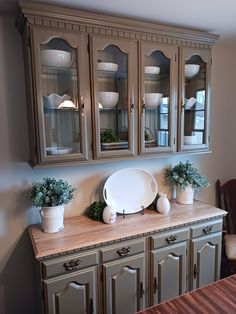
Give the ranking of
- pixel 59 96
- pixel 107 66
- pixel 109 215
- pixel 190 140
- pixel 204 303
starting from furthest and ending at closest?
pixel 190 140
pixel 109 215
pixel 107 66
pixel 59 96
pixel 204 303

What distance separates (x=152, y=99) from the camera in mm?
1937

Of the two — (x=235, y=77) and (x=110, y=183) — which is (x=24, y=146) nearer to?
(x=110, y=183)

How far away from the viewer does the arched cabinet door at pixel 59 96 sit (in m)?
1.54

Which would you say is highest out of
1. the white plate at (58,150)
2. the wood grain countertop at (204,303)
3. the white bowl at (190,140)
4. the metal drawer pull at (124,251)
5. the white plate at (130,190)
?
the white bowl at (190,140)

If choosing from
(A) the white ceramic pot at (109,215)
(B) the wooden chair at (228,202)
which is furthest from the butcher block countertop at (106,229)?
(B) the wooden chair at (228,202)

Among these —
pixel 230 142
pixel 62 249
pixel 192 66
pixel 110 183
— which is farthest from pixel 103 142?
pixel 230 142

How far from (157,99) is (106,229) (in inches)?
42.0

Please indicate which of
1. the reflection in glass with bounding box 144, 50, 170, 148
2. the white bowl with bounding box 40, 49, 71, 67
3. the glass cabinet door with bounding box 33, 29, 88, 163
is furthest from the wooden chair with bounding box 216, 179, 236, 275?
the white bowl with bounding box 40, 49, 71, 67

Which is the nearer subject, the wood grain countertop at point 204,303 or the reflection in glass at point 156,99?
the wood grain countertop at point 204,303

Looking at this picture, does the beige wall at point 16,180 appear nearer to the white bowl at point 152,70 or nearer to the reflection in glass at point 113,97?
the reflection in glass at point 113,97

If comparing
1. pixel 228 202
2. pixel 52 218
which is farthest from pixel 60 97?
pixel 228 202

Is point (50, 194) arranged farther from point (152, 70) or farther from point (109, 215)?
point (152, 70)

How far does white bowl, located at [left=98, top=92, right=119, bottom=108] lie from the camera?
176cm

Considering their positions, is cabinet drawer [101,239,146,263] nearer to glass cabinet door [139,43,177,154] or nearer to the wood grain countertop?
the wood grain countertop
